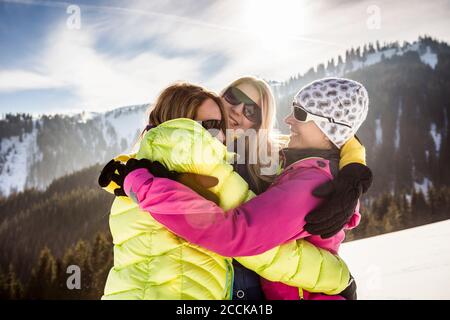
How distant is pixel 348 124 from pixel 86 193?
260 ft

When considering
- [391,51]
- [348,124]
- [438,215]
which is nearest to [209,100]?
[348,124]

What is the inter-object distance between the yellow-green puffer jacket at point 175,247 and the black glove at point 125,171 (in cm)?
5

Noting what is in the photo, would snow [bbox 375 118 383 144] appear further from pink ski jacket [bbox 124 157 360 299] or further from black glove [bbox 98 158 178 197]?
black glove [bbox 98 158 178 197]

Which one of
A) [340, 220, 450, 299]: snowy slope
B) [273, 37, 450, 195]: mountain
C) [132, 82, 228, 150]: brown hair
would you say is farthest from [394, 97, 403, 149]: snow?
[132, 82, 228, 150]: brown hair

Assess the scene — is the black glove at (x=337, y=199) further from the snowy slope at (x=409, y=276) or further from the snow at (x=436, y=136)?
the snow at (x=436, y=136)

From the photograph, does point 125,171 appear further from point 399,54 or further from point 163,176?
point 399,54

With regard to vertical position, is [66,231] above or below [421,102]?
below

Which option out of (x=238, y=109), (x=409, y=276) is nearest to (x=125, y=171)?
(x=238, y=109)

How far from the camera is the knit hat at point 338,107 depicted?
98.0 inches

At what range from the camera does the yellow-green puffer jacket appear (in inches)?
74.4

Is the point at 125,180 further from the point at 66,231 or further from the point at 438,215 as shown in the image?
the point at 66,231

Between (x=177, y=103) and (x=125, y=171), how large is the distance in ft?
1.78
